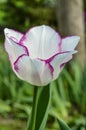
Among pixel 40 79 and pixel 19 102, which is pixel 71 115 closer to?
pixel 19 102

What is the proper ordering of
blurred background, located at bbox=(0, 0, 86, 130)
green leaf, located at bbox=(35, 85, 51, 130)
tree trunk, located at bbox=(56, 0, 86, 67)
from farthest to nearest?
tree trunk, located at bbox=(56, 0, 86, 67)
blurred background, located at bbox=(0, 0, 86, 130)
green leaf, located at bbox=(35, 85, 51, 130)

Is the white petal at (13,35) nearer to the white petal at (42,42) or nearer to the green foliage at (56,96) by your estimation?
the white petal at (42,42)

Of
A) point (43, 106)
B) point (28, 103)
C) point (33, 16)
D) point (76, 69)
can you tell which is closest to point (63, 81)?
point (76, 69)

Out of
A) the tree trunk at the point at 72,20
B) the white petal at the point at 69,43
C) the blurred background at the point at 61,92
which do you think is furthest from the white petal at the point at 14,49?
the tree trunk at the point at 72,20

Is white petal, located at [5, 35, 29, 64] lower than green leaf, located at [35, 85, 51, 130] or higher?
higher

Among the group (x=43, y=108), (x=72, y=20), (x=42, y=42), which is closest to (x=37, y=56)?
(x=42, y=42)

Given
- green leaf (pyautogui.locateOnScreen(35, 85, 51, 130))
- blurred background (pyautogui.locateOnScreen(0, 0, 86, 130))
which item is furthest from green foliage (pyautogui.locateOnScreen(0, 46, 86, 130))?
green leaf (pyautogui.locateOnScreen(35, 85, 51, 130))

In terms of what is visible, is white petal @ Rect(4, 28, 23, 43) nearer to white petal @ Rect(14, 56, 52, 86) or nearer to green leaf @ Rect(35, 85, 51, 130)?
white petal @ Rect(14, 56, 52, 86)

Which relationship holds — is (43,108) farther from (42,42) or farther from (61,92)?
(61,92)
